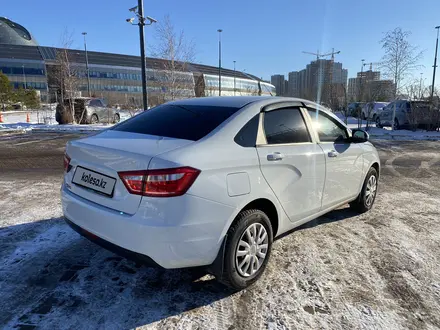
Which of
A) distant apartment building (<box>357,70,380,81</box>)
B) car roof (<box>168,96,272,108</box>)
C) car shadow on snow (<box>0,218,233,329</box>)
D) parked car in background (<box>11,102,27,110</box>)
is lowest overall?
car shadow on snow (<box>0,218,233,329</box>)

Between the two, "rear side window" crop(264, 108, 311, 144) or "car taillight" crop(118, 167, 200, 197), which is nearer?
"car taillight" crop(118, 167, 200, 197)

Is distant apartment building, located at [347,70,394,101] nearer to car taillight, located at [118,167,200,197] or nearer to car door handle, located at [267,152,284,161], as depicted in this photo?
car door handle, located at [267,152,284,161]

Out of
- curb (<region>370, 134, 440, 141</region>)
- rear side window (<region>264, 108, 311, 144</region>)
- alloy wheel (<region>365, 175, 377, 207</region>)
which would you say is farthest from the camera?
curb (<region>370, 134, 440, 141</region>)

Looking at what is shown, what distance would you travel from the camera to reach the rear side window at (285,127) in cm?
316

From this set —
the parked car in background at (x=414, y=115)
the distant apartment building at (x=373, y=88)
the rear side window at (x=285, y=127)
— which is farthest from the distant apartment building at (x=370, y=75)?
the rear side window at (x=285, y=127)

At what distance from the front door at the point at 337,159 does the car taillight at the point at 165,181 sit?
190cm

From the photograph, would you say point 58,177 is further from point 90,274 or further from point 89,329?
point 89,329

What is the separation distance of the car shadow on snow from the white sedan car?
0.44m

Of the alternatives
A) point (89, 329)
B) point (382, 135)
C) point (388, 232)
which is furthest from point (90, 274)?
point (382, 135)

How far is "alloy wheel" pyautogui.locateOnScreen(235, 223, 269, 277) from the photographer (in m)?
2.82

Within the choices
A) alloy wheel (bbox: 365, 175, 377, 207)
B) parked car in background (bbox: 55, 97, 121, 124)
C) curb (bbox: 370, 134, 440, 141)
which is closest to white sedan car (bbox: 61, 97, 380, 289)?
alloy wheel (bbox: 365, 175, 377, 207)

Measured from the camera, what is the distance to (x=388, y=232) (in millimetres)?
4211

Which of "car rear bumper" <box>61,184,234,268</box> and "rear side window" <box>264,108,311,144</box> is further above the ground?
"rear side window" <box>264,108,311,144</box>

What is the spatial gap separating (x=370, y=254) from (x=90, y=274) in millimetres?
2891
